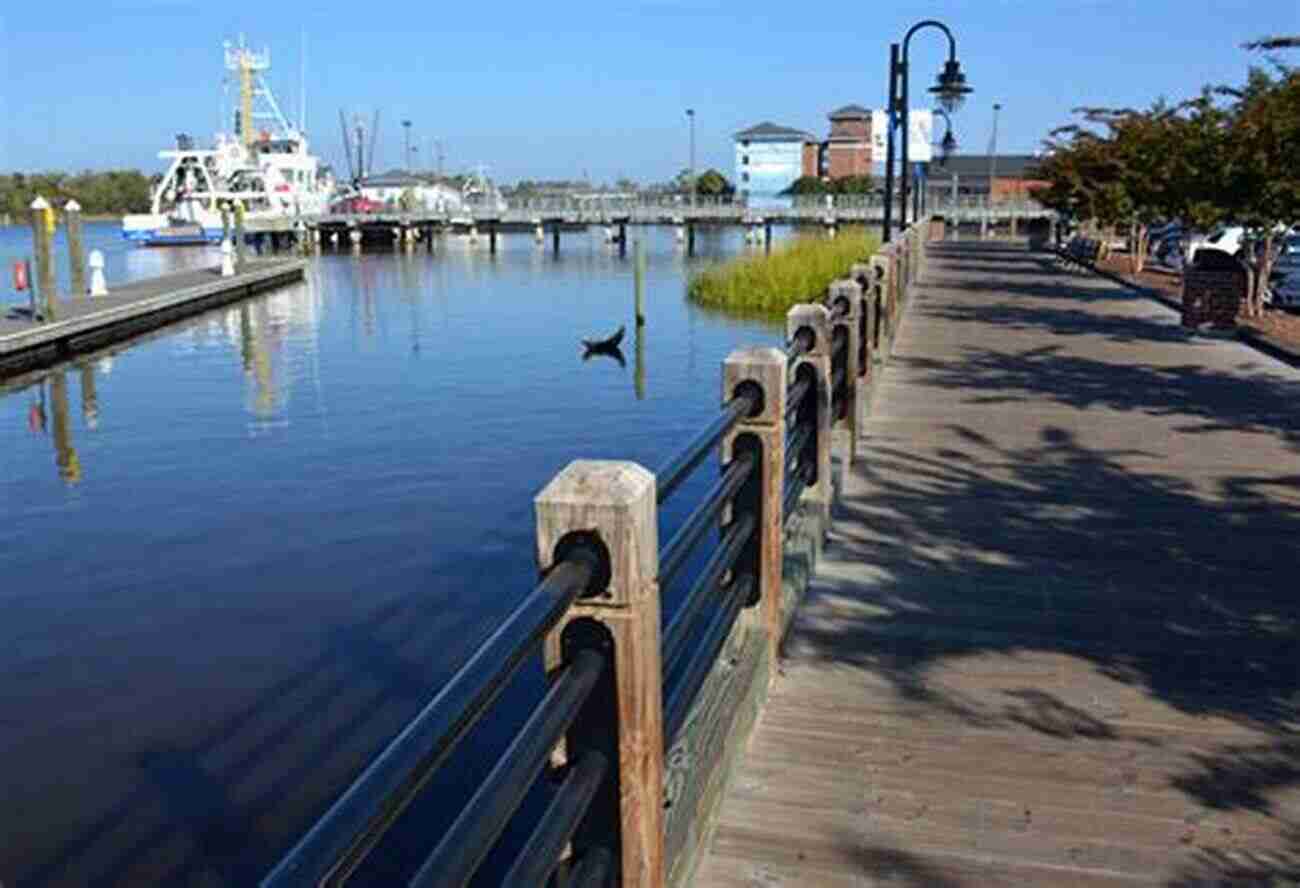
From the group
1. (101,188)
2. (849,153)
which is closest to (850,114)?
(849,153)

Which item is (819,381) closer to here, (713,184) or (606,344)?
(606,344)

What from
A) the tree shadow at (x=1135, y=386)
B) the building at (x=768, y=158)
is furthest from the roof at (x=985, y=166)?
the tree shadow at (x=1135, y=386)

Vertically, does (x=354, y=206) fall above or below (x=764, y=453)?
above

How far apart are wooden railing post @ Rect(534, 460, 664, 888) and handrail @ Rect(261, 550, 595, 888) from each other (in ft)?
0.36

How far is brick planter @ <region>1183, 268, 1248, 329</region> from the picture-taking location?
17.4m

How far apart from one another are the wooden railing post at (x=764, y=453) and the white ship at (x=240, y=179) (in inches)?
3544

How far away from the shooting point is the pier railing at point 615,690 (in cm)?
179

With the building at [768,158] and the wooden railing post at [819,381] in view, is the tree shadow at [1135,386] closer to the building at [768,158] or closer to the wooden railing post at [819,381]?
the wooden railing post at [819,381]

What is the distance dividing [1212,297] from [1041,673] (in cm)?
1467

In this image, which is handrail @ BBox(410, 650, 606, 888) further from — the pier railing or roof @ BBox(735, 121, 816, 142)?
roof @ BBox(735, 121, 816, 142)

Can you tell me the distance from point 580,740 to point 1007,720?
92.0 inches

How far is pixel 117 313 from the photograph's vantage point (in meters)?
30.0

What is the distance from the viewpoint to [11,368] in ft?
78.8

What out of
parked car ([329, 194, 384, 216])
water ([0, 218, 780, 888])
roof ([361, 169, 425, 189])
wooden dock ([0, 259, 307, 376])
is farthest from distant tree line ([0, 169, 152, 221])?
water ([0, 218, 780, 888])
